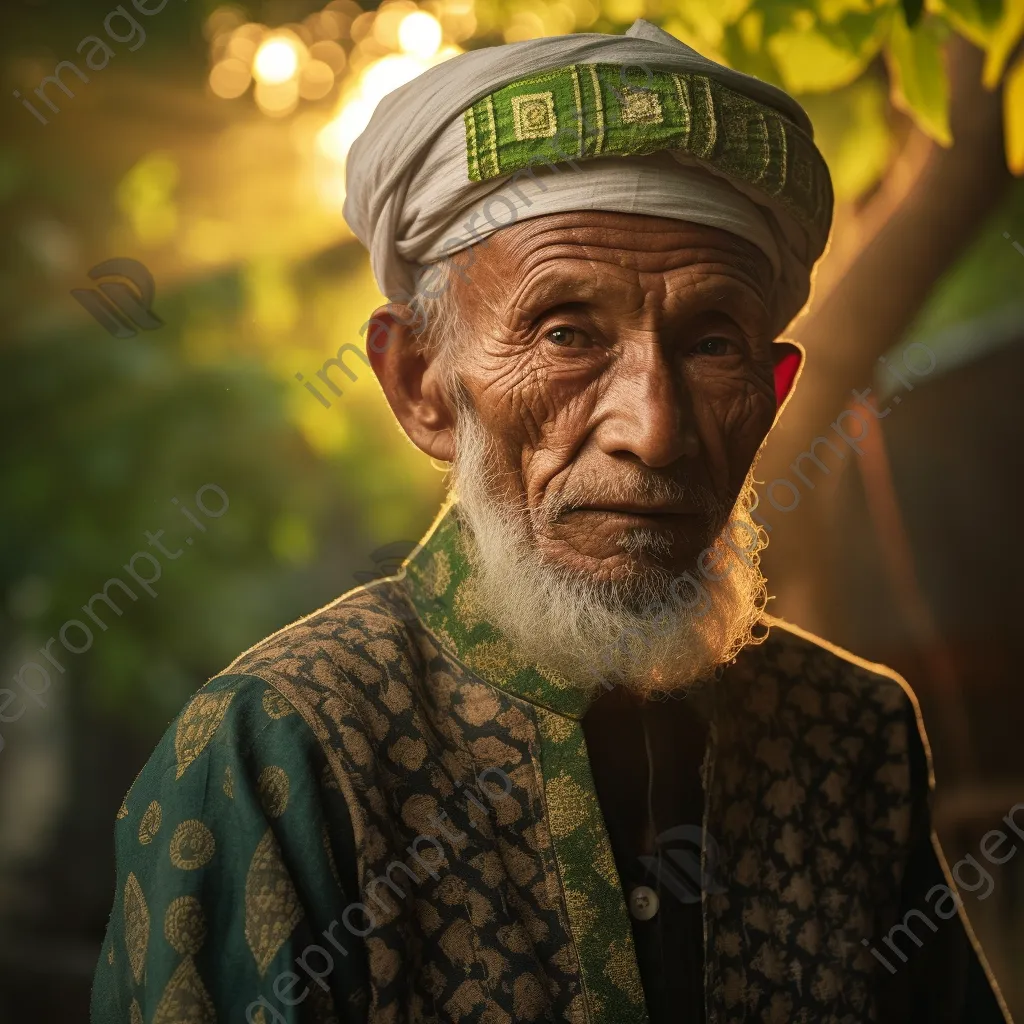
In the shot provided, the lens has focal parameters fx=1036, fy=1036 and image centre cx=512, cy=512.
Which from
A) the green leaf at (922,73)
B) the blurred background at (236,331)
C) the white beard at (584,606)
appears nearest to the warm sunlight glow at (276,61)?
the blurred background at (236,331)

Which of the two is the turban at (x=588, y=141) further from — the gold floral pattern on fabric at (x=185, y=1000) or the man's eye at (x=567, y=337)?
the gold floral pattern on fabric at (x=185, y=1000)

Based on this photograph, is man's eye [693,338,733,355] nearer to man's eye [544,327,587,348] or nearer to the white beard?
man's eye [544,327,587,348]

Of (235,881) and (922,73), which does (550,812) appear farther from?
(922,73)

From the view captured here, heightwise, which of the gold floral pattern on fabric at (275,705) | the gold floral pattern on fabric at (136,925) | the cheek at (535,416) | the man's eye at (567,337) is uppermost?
the man's eye at (567,337)

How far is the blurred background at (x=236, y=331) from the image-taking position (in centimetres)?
293

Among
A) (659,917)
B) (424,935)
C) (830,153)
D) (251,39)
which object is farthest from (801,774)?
(251,39)

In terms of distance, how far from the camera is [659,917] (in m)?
1.73

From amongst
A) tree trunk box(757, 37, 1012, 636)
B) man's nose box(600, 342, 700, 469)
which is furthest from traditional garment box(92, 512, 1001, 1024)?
tree trunk box(757, 37, 1012, 636)

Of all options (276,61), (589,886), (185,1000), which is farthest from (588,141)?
(276,61)

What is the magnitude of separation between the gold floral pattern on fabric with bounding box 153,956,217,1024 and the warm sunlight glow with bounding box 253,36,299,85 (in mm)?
3071

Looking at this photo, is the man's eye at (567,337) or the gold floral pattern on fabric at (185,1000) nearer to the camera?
the gold floral pattern on fabric at (185,1000)

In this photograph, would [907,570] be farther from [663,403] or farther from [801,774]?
[663,403]

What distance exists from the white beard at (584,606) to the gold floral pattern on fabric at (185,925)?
0.65 meters

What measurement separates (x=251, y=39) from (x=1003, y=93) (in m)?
2.39
